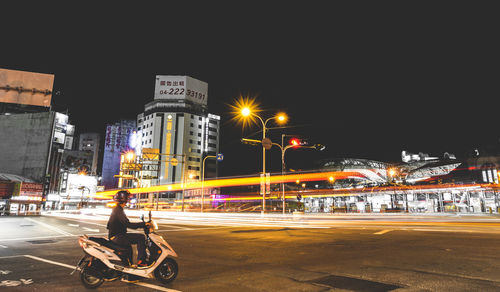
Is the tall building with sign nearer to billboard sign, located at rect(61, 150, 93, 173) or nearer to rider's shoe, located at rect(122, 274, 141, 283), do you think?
billboard sign, located at rect(61, 150, 93, 173)

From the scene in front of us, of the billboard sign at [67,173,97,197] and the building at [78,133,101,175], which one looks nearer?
the billboard sign at [67,173,97,197]

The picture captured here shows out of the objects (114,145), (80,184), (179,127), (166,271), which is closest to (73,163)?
(114,145)

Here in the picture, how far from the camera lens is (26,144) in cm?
5175

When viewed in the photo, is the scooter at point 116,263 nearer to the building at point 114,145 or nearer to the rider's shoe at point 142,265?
the rider's shoe at point 142,265

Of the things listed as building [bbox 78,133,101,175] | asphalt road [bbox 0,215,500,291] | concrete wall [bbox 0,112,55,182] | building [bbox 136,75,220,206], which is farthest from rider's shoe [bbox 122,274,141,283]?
building [bbox 78,133,101,175]

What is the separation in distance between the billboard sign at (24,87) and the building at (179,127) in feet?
272

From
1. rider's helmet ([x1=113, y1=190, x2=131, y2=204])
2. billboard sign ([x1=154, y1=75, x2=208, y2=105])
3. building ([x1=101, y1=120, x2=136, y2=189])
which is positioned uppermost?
billboard sign ([x1=154, y1=75, x2=208, y2=105])

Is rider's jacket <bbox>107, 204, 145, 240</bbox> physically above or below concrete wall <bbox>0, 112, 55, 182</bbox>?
below

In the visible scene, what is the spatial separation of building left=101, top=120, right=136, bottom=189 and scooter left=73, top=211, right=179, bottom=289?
386 ft

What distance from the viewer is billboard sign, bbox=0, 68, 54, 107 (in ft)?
42.5

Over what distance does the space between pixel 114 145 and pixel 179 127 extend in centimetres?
3456

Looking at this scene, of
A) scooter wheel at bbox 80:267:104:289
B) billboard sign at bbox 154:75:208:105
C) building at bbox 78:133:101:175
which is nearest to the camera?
scooter wheel at bbox 80:267:104:289

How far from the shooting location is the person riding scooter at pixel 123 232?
5688 millimetres

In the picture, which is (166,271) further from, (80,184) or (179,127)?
(179,127)
